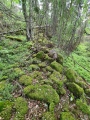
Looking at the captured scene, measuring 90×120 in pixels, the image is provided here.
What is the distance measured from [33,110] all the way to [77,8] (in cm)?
1093

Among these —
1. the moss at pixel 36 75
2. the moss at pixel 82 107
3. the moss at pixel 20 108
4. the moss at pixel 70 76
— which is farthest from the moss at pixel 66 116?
the moss at pixel 70 76

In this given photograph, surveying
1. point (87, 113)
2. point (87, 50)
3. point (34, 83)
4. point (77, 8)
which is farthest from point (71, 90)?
point (87, 50)

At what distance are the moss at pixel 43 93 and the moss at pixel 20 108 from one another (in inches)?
12.6

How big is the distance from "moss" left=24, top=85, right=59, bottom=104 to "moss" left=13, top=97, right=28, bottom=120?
0.32 metres

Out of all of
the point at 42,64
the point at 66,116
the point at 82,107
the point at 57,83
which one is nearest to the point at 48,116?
the point at 66,116

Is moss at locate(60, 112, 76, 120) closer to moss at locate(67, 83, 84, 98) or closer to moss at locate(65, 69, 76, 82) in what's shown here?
moss at locate(67, 83, 84, 98)

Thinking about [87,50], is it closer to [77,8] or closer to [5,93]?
[77,8]

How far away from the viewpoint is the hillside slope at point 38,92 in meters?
3.33

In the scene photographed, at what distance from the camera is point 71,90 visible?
15.3ft

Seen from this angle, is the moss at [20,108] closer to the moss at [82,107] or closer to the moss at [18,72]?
the moss at [18,72]

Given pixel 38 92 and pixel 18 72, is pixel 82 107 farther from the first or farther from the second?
pixel 18 72

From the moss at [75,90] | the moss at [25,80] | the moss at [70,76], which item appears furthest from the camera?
the moss at [70,76]

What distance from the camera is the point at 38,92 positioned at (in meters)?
3.92

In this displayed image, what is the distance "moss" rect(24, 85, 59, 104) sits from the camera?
12.4 feet
